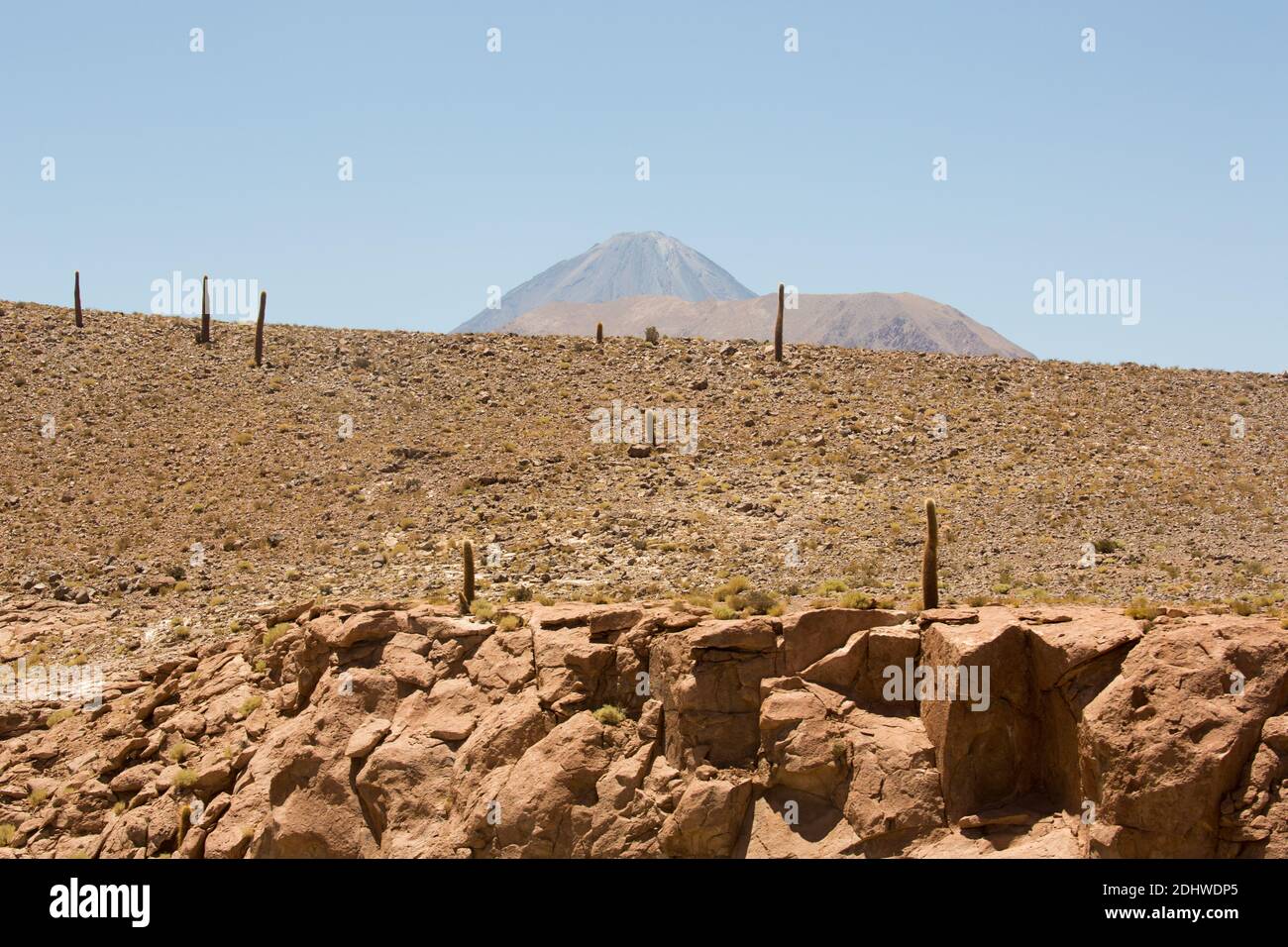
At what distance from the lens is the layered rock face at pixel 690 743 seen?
18.1 m

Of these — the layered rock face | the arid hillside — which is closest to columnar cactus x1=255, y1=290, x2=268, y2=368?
the arid hillside

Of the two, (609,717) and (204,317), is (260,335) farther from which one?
(609,717)

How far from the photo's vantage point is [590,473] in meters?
35.8

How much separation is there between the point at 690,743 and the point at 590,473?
49.3ft

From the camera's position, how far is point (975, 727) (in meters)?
20.1

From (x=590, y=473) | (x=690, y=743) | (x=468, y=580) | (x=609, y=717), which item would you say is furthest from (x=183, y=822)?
(x=590, y=473)

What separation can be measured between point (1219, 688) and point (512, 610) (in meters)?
12.9

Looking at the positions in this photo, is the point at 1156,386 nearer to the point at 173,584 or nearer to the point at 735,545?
the point at 735,545

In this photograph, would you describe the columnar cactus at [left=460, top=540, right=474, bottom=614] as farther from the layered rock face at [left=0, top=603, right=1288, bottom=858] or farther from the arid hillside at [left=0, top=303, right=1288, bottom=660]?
the arid hillside at [left=0, top=303, right=1288, bottom=660]

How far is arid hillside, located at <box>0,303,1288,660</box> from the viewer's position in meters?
28.3
